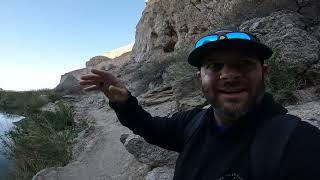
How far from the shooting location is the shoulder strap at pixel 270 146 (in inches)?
48.7

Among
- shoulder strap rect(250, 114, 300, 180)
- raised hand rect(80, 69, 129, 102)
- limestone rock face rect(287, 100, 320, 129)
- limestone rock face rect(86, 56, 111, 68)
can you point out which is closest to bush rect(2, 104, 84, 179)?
limestone rock face rect(287, 100, 320, 129)

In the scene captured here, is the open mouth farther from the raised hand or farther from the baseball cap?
the raised hand

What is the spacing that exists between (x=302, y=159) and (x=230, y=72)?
51 centimetres

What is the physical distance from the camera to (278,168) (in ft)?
4.01

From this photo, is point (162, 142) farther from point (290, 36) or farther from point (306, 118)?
point (290, 36)

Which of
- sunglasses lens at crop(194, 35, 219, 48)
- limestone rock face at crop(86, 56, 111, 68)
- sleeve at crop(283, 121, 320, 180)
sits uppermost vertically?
limestone rock face at crop(86, 56, 111, 68)

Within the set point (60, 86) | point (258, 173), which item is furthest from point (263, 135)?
point (60, 86)

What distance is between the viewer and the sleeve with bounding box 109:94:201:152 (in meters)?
2.09

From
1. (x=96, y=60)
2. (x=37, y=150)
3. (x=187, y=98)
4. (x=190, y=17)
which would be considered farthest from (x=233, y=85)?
(x=96, y=60)

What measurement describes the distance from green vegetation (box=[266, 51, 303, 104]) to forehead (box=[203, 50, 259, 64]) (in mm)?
3278

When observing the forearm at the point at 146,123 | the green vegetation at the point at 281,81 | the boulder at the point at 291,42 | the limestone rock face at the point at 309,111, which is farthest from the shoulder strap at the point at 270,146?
the boulder at the point at 291,42

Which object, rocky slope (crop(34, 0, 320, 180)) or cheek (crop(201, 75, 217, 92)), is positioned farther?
rocky slope (crop(34, 0, 320, 180))

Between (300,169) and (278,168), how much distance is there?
68mm

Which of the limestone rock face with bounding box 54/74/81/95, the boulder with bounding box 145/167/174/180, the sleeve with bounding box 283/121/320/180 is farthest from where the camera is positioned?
the limestone rock face with bounding box 54/74/81/95
